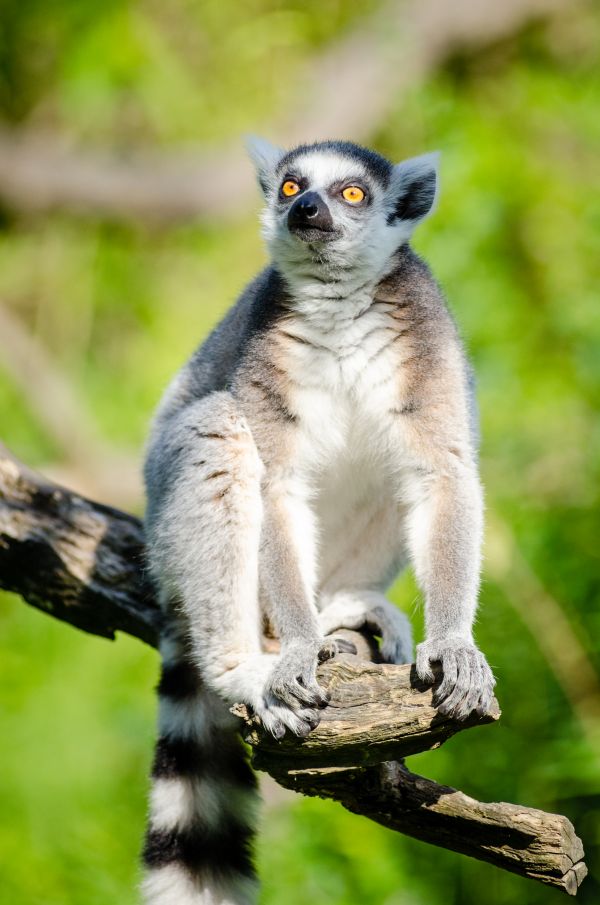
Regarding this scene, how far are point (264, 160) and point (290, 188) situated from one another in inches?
14.4

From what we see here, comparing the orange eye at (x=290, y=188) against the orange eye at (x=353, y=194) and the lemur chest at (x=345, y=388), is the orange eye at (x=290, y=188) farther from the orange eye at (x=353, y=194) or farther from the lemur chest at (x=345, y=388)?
the lemur chest at (x=345, y=388)

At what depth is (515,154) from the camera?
29.8 ft

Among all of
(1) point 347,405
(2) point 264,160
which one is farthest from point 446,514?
(2) point 264,160

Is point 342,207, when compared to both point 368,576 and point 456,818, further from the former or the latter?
point 456,818

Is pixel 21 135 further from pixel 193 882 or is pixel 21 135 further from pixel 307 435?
pixel 193 882

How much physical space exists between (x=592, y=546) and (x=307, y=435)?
2.56m

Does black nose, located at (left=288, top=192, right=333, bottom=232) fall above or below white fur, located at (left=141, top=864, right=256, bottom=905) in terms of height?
above

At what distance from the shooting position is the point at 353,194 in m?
4.11

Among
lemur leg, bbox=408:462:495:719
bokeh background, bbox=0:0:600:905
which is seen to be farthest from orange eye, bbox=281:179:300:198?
bokeh background, bbox=0:0:600:905

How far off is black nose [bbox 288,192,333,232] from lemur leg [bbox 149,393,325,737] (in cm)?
70

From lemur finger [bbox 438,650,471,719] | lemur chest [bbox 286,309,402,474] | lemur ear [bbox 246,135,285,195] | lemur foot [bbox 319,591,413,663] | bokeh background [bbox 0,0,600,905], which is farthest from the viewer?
bokeh background [bbox 0,0,600,905]

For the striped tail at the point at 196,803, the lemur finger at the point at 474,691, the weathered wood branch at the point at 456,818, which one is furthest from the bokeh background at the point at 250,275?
the lemur finger at the point at 474,691

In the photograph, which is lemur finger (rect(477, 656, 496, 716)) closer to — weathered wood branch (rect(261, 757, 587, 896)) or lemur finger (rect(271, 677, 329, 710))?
weathered wood branch (rect(261, 757, 587, 896))

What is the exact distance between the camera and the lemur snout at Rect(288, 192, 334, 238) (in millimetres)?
3912
